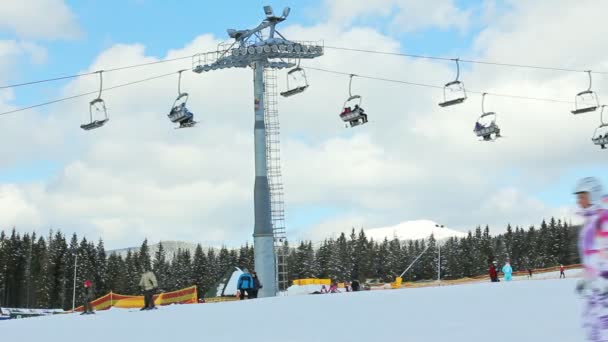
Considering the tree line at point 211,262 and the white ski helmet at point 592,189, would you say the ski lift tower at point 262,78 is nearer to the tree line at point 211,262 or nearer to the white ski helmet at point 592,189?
the white ski helmet at point 592,189

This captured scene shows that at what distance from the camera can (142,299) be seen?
42.2 meters

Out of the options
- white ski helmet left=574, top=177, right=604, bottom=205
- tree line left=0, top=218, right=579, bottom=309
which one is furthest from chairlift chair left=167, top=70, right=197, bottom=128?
tree line left=0, top=218, right=579, bottom=309

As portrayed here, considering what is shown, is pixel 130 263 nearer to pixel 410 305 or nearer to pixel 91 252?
pixel 91 252

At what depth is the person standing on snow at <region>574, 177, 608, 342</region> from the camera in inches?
303

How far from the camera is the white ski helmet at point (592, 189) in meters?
7.79

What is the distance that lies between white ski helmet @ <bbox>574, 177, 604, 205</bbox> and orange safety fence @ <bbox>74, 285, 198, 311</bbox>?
99.3ft

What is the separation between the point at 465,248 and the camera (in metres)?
154

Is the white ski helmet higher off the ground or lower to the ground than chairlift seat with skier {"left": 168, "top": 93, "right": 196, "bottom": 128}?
lower

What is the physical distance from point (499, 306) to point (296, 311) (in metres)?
4.28

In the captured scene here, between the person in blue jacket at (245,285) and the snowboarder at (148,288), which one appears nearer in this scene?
the snowboarder at (148,288)

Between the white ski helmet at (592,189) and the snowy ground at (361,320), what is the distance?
3014mm

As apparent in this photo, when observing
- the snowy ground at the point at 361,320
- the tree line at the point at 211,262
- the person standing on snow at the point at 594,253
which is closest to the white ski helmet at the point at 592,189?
the person standing on snow at the point at 594,253

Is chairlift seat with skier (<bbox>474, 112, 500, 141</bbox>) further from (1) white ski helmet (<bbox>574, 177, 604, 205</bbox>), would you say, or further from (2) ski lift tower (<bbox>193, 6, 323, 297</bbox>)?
(1) white ski helmet (<bbox>574, 177, 604, 205</bbox>)

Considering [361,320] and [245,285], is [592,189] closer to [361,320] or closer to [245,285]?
[361,320]
